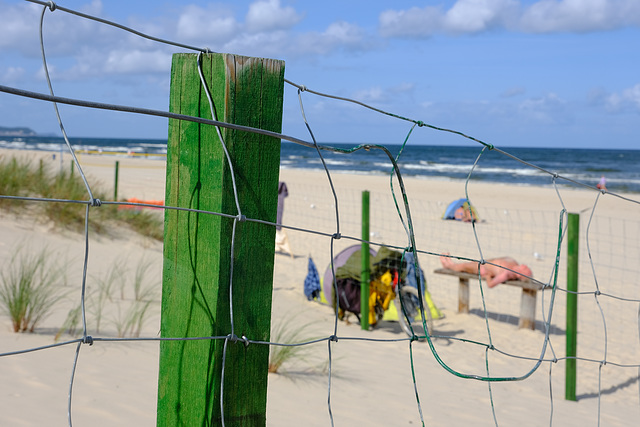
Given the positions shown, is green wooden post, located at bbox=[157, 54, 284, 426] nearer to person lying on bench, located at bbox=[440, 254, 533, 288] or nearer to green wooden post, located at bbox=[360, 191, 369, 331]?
green wooden post, located at bbox=[360, 191, 369, 331]

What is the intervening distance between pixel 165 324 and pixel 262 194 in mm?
378

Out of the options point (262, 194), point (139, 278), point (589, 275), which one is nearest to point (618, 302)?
point (589, 275)

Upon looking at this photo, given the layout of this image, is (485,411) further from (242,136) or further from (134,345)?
(242,136)

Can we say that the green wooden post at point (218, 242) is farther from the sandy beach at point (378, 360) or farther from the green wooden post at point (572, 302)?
the green wooden post at point (572, 302)

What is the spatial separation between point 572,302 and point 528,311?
1.86 meters

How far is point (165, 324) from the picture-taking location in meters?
1.42

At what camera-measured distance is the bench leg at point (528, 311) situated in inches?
234

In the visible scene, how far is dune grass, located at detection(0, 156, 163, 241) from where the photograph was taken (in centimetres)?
687

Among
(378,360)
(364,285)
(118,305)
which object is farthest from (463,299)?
(118,305)

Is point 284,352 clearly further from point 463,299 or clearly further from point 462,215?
point 462,215

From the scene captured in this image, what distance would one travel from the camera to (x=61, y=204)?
708 centimetres

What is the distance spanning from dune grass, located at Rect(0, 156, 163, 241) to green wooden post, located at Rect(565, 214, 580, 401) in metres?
4.93

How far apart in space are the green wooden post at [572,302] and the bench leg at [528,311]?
5.66 feet

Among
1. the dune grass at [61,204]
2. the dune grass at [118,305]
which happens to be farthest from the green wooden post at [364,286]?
the dune grass at [61,204]
